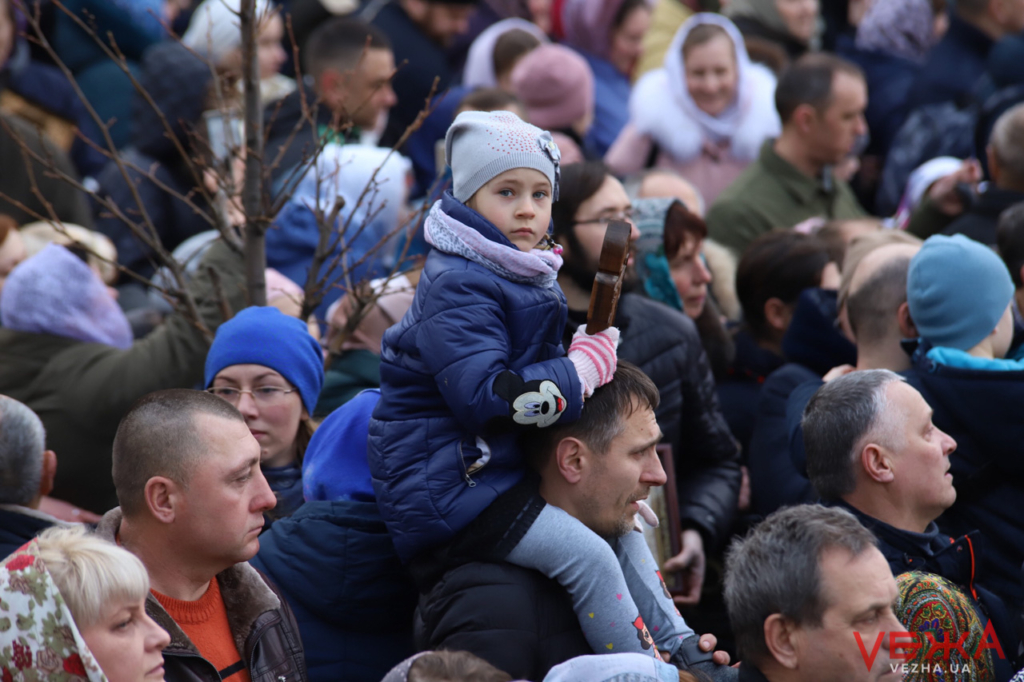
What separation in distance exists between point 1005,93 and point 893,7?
240 centimetres

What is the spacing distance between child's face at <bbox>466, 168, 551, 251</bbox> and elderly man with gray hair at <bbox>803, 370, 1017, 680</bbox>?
119 centimetres

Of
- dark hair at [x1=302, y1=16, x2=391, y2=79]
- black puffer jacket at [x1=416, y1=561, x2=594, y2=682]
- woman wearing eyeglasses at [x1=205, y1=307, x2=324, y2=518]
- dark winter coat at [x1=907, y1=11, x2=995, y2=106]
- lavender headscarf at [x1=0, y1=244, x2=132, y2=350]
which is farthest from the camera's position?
dark winter coat at [x1=907, y1=11, x2=995, y2=106]

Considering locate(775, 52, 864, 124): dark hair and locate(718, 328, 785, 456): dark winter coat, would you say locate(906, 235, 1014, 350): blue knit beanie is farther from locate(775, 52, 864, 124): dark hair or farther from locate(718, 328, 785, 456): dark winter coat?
locate(775, 52, 864, 124): dark hair

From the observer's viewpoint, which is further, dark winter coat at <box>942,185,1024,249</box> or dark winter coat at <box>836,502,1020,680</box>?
dark winter coat at <box>942,185,1024,249</box>

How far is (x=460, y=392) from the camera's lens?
3146 millimetres

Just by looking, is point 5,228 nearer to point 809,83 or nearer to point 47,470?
point 47,470

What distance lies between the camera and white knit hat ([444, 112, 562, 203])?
3.42 metres

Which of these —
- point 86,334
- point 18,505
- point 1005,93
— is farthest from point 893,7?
point 18,505

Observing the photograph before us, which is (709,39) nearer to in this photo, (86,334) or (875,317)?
(875,317)

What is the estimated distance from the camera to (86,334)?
494 cm

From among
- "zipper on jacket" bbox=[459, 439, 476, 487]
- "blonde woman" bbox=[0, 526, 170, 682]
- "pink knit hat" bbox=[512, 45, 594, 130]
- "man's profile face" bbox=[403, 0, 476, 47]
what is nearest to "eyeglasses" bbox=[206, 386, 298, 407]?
"zipper on jacket" bbox=[459, 439, 476, 487]

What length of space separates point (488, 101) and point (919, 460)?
11.7 feet

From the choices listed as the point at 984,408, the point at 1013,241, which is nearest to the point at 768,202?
the point at 1013,241

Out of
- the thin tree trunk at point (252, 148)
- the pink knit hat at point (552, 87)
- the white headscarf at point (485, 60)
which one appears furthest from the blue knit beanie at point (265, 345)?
the white headscarf at point (485, 60)
